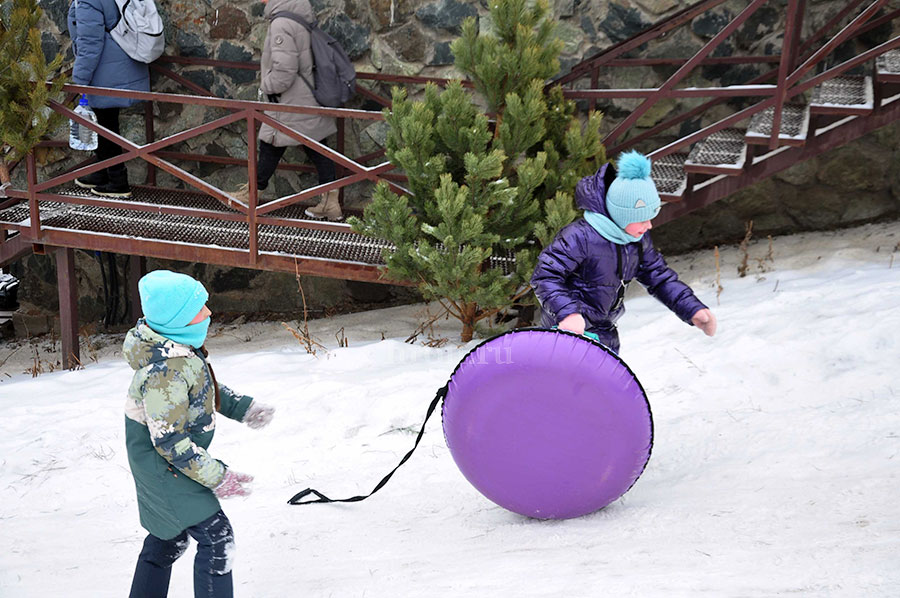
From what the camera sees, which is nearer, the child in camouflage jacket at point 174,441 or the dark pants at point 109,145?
the child in camouflage jacket at point 174,441

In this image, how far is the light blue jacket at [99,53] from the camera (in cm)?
530

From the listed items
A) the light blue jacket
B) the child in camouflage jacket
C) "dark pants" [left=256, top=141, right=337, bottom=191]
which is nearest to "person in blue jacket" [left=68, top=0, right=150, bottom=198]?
the light blue jacket

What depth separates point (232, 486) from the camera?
2.24 m

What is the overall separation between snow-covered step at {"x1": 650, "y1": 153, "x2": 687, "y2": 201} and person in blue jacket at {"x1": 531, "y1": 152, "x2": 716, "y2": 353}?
193cm

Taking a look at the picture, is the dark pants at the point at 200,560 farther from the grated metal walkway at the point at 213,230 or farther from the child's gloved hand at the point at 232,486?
the grated metal walkway at the point at 213,230

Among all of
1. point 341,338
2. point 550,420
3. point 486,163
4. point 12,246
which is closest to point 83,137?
point 12,246

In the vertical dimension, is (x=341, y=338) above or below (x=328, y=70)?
below

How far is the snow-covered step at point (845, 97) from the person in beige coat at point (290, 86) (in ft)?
9.61

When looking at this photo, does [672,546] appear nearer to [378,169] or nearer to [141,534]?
[141,534]

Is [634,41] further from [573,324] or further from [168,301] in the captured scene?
[168,301]

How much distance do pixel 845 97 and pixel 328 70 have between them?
3.11m

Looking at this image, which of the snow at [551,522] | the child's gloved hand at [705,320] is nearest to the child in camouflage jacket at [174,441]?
the snow at [551,522]

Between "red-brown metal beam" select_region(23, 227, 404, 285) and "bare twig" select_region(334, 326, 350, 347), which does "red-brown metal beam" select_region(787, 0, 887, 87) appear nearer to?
"red-brown metal beam" select_region(23, 227, 404, 285)

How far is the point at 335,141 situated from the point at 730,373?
3.62 meters
